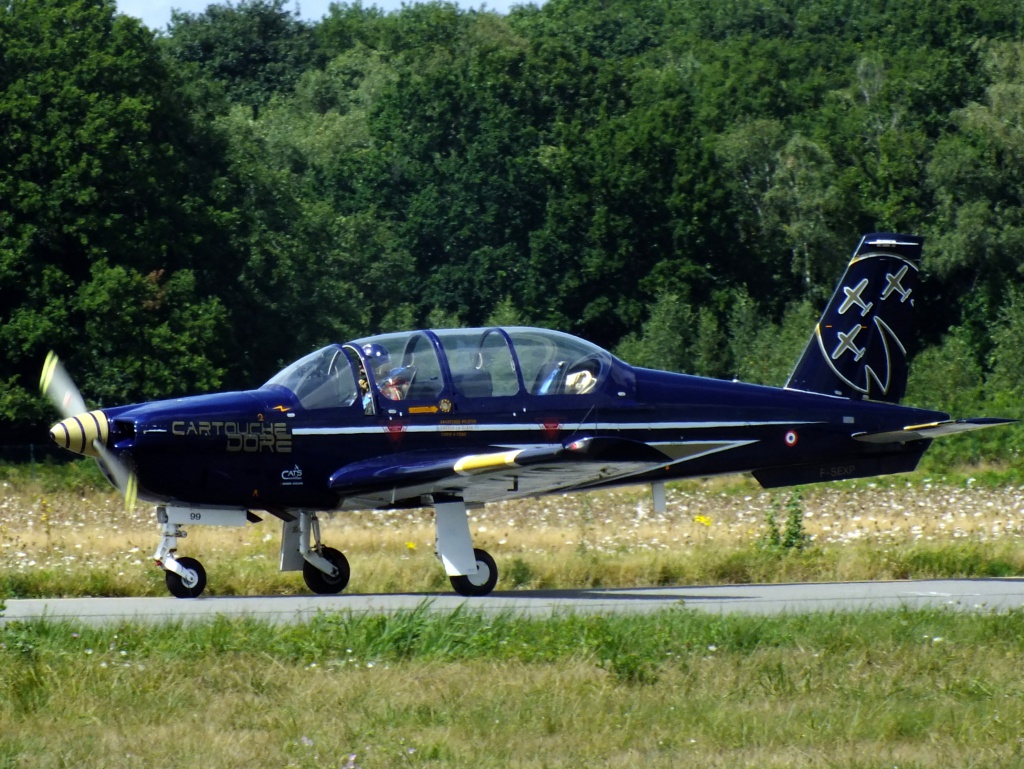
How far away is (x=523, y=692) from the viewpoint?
7422 millimetres

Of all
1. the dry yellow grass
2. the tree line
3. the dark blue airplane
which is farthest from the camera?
the tree line

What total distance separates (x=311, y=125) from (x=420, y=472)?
2060 inches

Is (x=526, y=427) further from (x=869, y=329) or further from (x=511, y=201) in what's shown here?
(x=511, y=201)

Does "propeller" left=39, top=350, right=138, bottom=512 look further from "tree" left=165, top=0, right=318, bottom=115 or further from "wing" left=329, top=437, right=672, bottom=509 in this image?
"tree" left=165, top=0, right=318, bottom=115

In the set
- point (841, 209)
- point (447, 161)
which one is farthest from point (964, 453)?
point (447, 161)

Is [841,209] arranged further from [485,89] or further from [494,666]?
[494,666]

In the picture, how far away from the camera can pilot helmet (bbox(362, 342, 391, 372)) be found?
11.6 metres

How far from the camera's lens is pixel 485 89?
53688mm

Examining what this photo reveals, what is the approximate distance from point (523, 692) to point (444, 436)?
4419mm

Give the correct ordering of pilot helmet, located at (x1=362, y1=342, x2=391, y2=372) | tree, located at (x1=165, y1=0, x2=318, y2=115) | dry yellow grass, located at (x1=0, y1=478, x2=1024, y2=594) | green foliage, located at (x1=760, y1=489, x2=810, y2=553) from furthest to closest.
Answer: tree, located at (x1=165, y1=0, x2=318, y2=115) < green foliage, located at (x1=760, y1=489, x2=810, y2=553) < dry yellow grass, located at (x1=0, y1=478, x2=1024, y2=594) < pilot helmet, located at (x1=362, y1=342, x2=391, y2=372)

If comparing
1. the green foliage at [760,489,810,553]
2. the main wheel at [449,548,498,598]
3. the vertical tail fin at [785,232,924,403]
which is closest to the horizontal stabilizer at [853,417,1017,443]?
the vertical tail fin at [785,232,924,403]

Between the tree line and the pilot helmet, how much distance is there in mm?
18332

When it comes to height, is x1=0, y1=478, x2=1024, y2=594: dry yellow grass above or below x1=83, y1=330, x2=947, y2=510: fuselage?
below

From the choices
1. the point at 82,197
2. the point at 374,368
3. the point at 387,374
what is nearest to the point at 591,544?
the point at 387,374
